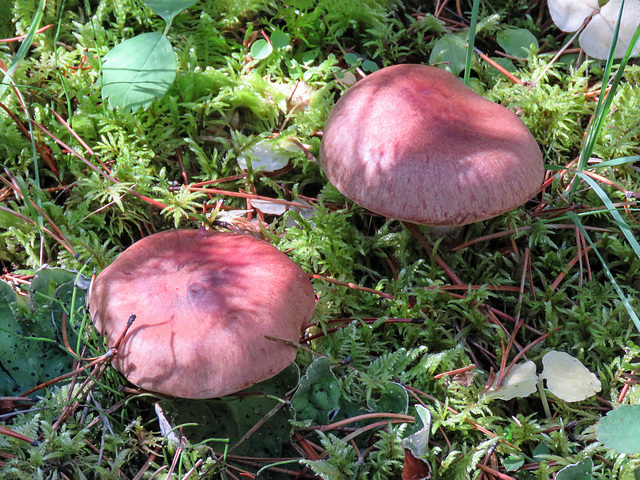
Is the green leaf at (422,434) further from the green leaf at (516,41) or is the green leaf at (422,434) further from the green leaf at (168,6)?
the green leaf at (516,41)

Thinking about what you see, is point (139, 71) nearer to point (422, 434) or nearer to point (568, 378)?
point (422, 434)

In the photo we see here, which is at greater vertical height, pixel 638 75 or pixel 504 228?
pixel 638 75

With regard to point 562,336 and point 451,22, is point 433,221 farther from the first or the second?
point 451,22

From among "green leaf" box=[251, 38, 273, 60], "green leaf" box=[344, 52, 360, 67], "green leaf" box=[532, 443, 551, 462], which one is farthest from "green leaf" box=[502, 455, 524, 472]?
"green leaf" box=[251, 38, 273, 60]

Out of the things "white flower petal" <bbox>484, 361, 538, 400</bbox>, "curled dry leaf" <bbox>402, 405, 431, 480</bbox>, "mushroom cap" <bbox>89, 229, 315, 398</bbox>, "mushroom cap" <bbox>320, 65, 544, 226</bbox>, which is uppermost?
"mushroom cap" <bbox>320, 65, 544, 226</bbox>

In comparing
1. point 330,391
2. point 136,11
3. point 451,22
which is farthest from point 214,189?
point 451,22

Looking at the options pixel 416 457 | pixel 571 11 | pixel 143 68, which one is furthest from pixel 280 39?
pixel 416 457

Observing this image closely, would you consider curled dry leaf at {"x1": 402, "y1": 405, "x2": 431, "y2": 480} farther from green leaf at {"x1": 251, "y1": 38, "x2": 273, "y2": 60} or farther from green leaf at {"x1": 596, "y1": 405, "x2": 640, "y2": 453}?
green leaf at {"x1": 251, "y1": 38, "x2": 273, "y2": 60}
